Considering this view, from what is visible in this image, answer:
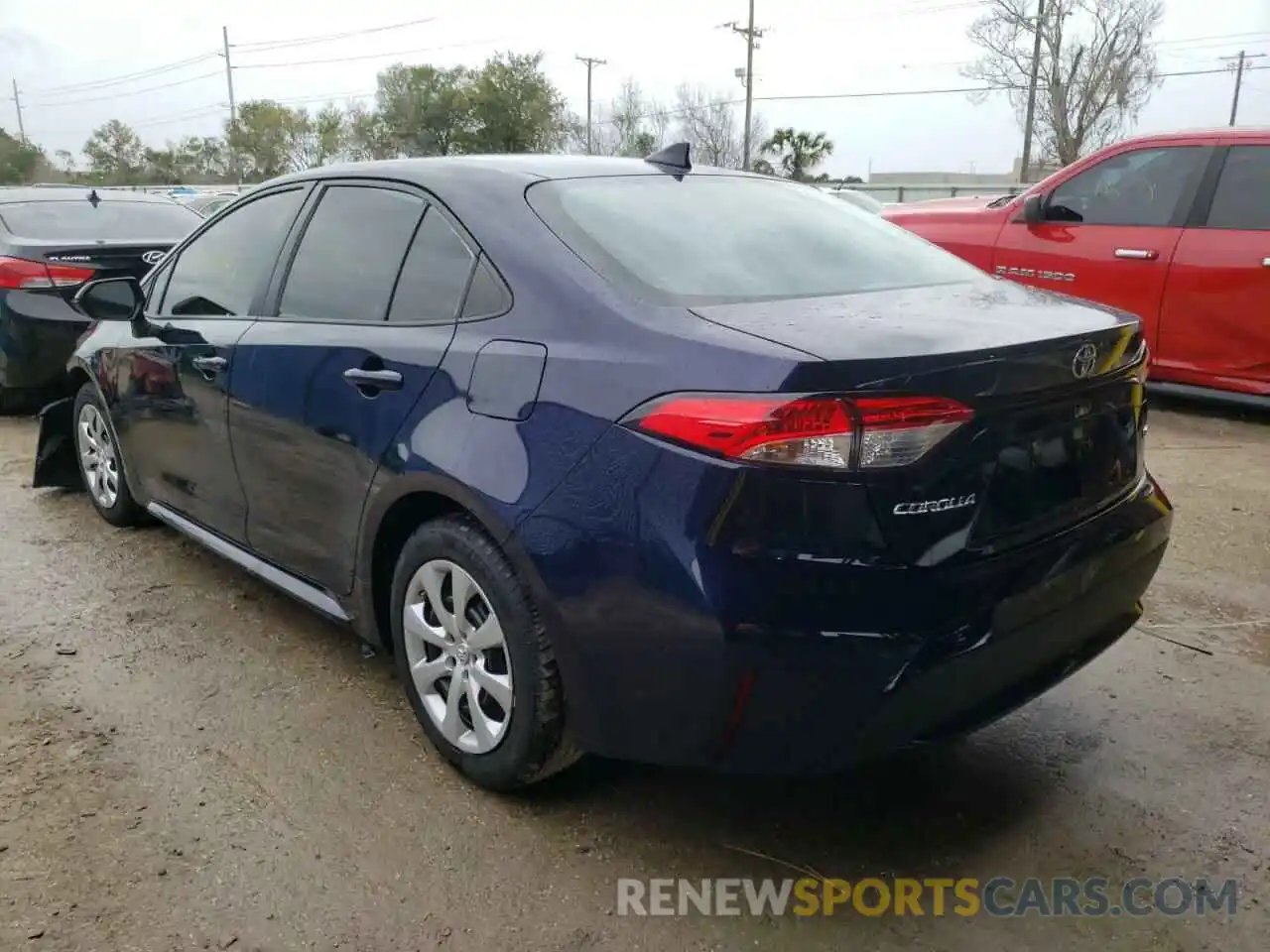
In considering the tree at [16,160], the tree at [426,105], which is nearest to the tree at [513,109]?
the tree at [426,105]

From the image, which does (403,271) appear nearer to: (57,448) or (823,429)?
(823,429)

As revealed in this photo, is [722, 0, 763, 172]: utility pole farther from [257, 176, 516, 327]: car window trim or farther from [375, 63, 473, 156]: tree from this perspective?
[257, 176, 516, 327]: car window trim

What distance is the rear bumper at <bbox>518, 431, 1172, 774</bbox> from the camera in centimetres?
197

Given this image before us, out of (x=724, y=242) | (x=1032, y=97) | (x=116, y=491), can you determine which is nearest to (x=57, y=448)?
(x=116, y=491)

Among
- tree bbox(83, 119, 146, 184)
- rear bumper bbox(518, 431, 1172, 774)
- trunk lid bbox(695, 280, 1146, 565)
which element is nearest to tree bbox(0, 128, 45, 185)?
tree bbox(83, 119, 146, 184)

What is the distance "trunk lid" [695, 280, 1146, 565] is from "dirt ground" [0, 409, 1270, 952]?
79 cm

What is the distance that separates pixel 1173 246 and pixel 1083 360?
4.60 m

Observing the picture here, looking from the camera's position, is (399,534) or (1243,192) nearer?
(399,534)

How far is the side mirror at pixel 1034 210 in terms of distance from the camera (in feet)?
21.9

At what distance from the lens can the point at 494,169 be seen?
2840 millimetres

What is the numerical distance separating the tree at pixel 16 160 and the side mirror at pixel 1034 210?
55.6 metres

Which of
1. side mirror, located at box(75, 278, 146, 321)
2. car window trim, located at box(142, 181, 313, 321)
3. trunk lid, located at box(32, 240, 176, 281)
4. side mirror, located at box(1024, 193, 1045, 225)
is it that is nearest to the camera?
car window trim, located at box(142, 181, 313, 321)

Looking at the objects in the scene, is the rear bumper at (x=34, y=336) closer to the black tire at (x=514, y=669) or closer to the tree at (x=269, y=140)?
the black tire at (x=514, y=669)

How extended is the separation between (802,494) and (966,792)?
1153mm
